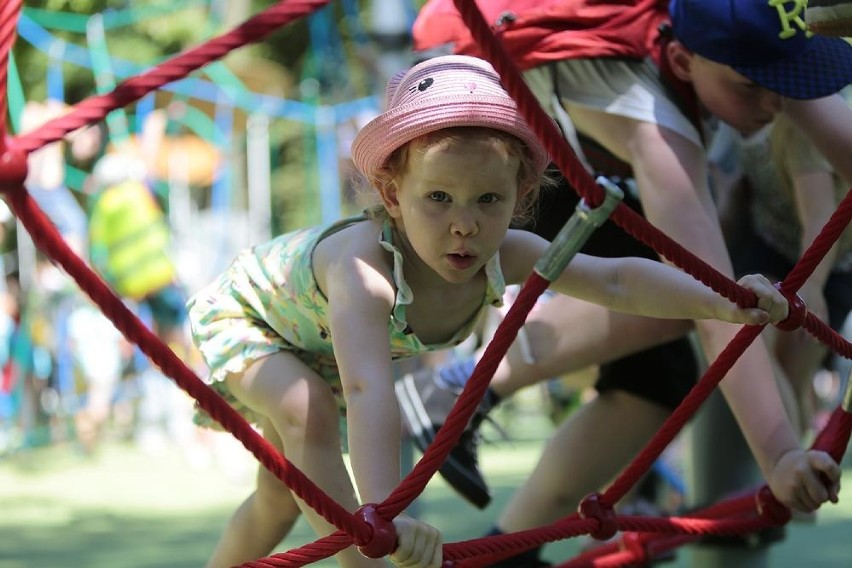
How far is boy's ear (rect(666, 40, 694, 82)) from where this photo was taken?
75.2 inches

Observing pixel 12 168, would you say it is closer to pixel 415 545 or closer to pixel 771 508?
pixel 415 545

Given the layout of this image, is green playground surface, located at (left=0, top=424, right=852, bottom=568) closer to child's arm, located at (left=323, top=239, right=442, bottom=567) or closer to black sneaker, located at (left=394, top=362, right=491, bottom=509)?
black sneaker, located at (left=394, top=362, right=491, bottom=509)

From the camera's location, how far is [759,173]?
237 centimetres

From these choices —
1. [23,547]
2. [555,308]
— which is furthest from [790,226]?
[23,547]

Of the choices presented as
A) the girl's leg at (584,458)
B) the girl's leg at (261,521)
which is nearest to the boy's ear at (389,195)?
the girl's leg at (261,521)

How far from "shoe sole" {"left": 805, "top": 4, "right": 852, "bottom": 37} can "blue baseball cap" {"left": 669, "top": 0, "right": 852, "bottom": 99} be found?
0.34 m

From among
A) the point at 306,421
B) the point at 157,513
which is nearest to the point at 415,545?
the point at 306,421

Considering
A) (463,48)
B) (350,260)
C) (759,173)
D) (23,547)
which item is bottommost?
(759,173)

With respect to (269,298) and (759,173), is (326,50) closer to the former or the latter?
(759,173)

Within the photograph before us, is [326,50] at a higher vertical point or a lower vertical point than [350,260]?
higher

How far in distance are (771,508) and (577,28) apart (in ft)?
2.61

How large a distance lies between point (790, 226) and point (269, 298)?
118 centimetres

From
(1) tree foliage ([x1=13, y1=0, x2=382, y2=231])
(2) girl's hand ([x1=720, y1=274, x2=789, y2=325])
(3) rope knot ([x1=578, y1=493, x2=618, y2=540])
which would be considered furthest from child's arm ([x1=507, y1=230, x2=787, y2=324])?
(1) tree foliage ([x1=13, y1=0, x2=382, y2=231])

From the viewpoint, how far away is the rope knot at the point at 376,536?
1.21 metres
